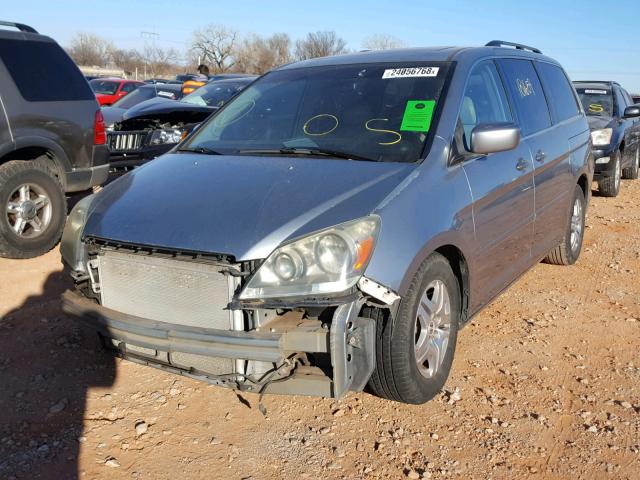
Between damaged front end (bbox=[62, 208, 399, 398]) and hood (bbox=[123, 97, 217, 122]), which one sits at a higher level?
hood (bbox=[123, 97, 217, 122])

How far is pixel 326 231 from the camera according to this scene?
2.73m

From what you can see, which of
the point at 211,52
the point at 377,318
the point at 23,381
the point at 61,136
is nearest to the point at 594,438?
the point at 377,318

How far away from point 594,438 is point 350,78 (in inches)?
97.8

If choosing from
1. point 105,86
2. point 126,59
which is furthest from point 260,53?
point 105,86

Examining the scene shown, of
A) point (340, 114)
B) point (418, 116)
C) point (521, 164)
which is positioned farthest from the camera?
point (521, 164)

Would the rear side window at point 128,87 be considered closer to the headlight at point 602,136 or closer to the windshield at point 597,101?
the windshield at point 597,101

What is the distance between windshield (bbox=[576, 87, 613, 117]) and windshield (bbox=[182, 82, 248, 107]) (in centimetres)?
574

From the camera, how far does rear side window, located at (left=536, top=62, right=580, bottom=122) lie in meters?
5.18

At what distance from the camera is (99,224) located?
317 centimetres

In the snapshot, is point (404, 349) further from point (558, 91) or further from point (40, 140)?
point (40, 140)

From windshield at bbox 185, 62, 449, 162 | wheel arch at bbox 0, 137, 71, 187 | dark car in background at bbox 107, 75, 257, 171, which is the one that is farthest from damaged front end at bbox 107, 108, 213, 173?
windshield at bbox 185, 62, 449, 162

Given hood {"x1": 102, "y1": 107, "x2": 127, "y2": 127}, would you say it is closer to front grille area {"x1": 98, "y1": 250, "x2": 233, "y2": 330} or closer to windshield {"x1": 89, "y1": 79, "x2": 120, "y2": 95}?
front grille area {"x1": 98, "y1": 250, "x2": 233, "y2": 330}

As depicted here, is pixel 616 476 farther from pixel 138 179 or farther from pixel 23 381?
pixel 23 381

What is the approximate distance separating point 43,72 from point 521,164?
458 centimetres
